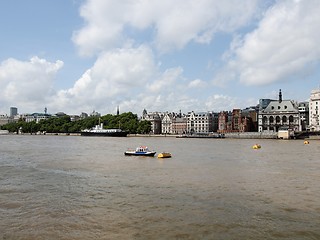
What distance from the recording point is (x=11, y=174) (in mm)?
32844

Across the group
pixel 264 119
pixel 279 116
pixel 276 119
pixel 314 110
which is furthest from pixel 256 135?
pixel 314 110

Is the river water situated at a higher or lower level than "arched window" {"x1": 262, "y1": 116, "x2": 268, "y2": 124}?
lower

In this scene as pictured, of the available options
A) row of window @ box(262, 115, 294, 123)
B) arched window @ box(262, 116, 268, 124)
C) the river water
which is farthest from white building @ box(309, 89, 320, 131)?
the river water

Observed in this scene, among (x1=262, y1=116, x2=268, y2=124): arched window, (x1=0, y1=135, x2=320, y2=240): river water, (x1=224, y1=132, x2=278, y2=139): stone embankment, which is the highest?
(x1=262, y1=116, x2=268, y2=124): arched window

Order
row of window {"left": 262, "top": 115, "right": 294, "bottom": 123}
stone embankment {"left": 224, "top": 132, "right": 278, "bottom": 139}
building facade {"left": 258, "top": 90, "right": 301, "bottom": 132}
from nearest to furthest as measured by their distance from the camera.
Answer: stone embankment {"left": 224, "top": 132, "right": 278, "bottom": 139} < building facade {"left": 258, "top": 90, "right": 301, "bottom": 132} < row of window {"left": 262, "top": 115, "right": 294, "bottom": 123}

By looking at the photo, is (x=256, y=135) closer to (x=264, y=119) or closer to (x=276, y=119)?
(x=276, y=119)

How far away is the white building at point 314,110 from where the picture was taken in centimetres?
16550

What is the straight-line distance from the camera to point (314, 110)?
169375 mm

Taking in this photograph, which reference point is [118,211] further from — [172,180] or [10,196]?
[172,180]

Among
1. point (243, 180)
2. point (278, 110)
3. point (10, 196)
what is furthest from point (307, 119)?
point (10, 196)

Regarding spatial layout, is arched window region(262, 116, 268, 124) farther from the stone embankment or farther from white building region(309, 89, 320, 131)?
the stone embankment

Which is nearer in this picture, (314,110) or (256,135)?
(256,135)

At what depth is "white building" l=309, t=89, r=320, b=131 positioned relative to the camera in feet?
543

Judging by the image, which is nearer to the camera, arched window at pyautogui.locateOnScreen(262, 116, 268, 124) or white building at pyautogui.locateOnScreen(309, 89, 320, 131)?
white building at pyautogui.locateOnScreen(309, 89, 320, 131)
